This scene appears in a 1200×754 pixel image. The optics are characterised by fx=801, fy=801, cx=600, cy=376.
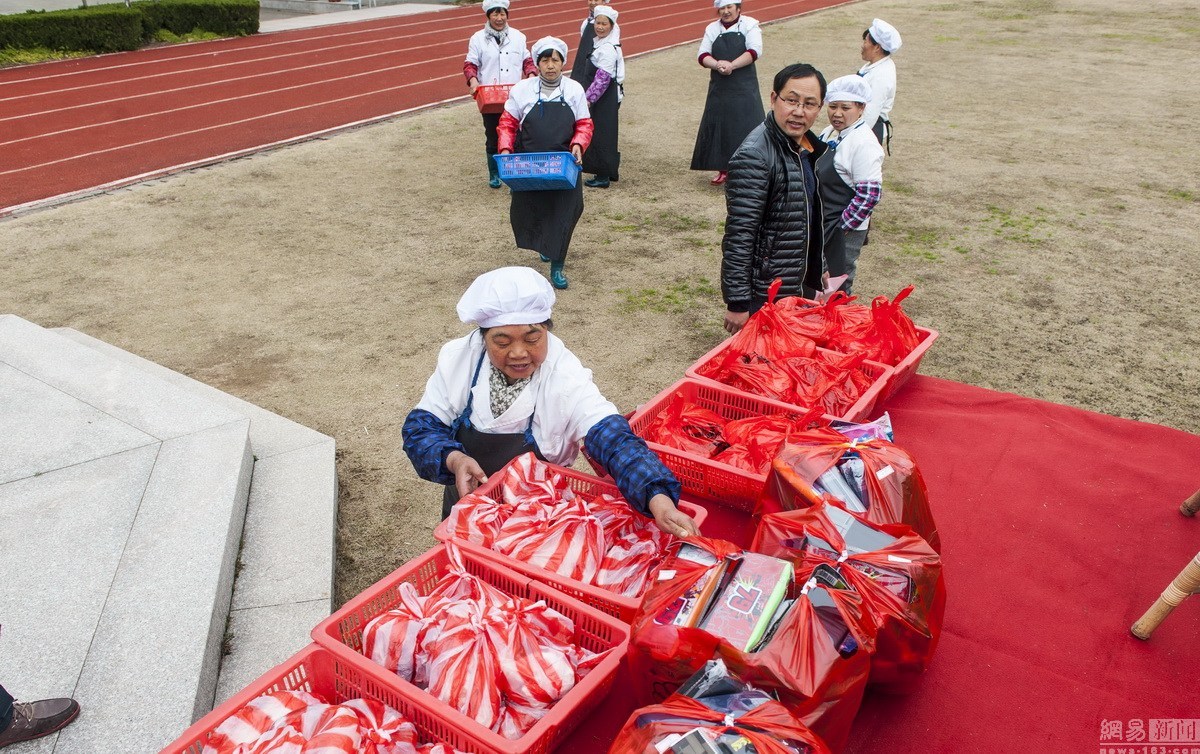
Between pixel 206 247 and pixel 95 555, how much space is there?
15.5 ft

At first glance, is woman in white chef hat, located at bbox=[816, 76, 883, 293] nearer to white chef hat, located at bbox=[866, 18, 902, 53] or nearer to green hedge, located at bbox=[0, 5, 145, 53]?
white chef hat, located at bbox=[866, 18, 902, 53]

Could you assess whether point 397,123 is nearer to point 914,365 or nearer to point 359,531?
point 359,531

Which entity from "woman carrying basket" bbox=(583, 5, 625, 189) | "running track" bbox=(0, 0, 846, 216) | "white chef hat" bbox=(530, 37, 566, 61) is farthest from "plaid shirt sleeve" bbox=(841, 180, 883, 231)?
"running track" bbox=(0, 0, 846, 216)

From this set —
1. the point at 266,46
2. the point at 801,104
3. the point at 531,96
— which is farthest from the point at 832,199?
the point at 266,46

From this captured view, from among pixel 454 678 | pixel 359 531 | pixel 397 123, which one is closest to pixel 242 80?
pixel 397 123

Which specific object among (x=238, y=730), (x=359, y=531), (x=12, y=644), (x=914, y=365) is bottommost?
(x=359, y=531)

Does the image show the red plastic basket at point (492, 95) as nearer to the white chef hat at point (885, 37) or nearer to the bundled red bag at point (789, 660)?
the white chef hat at point (885, 37)

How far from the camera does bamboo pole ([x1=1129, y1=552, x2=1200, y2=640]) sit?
6.43 feet

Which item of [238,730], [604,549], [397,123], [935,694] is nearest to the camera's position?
[238,730]

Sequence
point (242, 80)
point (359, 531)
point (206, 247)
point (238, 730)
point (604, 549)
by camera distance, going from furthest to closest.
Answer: point (242, 80) → point (206, 247) → point (359, 531) → point (604, 549) → point (238, 730)

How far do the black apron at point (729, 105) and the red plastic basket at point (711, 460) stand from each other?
5.34m

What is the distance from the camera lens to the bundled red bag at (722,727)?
50.3 inches

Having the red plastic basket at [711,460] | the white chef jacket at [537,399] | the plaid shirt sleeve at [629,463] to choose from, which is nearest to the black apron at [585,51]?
the red plastic basket at [711,460]

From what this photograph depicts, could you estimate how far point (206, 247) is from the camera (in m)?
7.20
